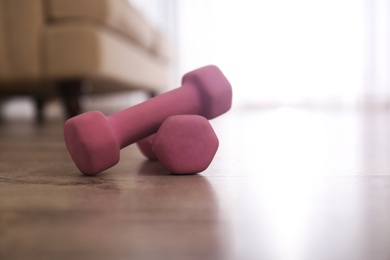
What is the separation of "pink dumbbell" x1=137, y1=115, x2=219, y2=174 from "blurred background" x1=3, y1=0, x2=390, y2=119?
362 cm

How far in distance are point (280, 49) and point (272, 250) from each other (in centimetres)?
412

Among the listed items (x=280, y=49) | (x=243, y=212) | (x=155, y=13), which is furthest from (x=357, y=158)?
(x=155, y=13)

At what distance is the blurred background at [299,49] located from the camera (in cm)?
429

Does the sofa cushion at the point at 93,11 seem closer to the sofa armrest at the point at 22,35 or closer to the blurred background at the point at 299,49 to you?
the sofa armrest at the point at 22,35

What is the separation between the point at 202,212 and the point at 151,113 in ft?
1.06

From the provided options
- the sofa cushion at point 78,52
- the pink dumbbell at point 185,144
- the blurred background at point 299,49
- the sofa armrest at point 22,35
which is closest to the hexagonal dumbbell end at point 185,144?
the pink dumbbell at point 185,144

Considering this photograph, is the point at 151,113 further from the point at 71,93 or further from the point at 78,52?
the point at 71,93

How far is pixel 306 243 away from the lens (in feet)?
1.25

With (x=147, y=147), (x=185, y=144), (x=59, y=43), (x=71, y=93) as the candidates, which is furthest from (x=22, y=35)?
(x=185, y=144)

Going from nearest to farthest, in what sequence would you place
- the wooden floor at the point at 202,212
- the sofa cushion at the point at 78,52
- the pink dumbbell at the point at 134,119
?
1. the wooden floor at the point at 202,212
2. the pink dumbbell at the point at 134,119
3. the sofa cushion at the point at 78,52

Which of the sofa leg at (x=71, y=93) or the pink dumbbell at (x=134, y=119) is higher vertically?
the pink dumbbell at (x=134, y=119)

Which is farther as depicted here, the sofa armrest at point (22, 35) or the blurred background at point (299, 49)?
the blurred background at point (299, 49)

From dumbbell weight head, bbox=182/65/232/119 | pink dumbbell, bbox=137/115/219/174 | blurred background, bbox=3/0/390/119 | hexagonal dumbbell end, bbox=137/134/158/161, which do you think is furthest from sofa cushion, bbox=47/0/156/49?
blurred background, bbox=3/0/390/119

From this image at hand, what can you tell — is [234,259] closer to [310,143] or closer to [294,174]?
[294,174]
